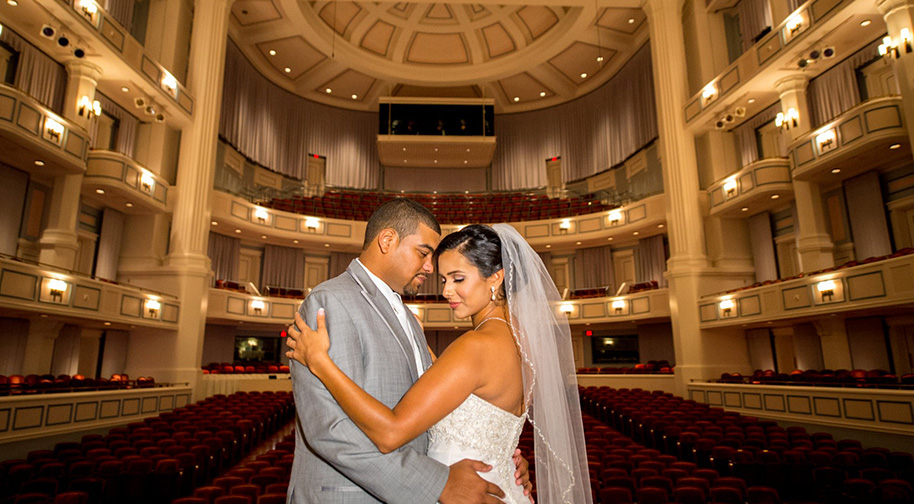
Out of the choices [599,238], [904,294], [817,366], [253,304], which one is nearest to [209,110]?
[253,304]

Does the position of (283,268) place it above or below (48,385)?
above

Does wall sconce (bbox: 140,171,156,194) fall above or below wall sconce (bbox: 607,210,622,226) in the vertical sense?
below

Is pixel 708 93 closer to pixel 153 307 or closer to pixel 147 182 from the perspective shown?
pixel 147 182

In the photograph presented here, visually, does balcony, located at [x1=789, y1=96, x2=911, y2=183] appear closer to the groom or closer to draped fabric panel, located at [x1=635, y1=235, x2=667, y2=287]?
draped fabric panel, located at [x1=635, y1=235, x2=667, y2=287]

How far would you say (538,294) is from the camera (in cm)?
225

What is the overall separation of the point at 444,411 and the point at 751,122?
15.7 meters

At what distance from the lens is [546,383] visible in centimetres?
216

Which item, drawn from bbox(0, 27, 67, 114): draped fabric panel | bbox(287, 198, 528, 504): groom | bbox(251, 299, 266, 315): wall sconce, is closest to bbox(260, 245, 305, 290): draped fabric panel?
bbox(251, 299, 266, 315): wall sconce

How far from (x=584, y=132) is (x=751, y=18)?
8656 millimetres

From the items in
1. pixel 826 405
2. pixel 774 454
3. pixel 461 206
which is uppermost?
pixel 461 206

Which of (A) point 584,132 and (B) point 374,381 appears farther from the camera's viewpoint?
(A) point 584,132

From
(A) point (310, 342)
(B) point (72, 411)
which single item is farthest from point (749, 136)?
(B) point (72, 411)

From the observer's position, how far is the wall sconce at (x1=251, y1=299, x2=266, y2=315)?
15.6 m

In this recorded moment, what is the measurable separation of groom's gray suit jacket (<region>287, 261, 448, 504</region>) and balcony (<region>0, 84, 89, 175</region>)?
10225 millimetres
